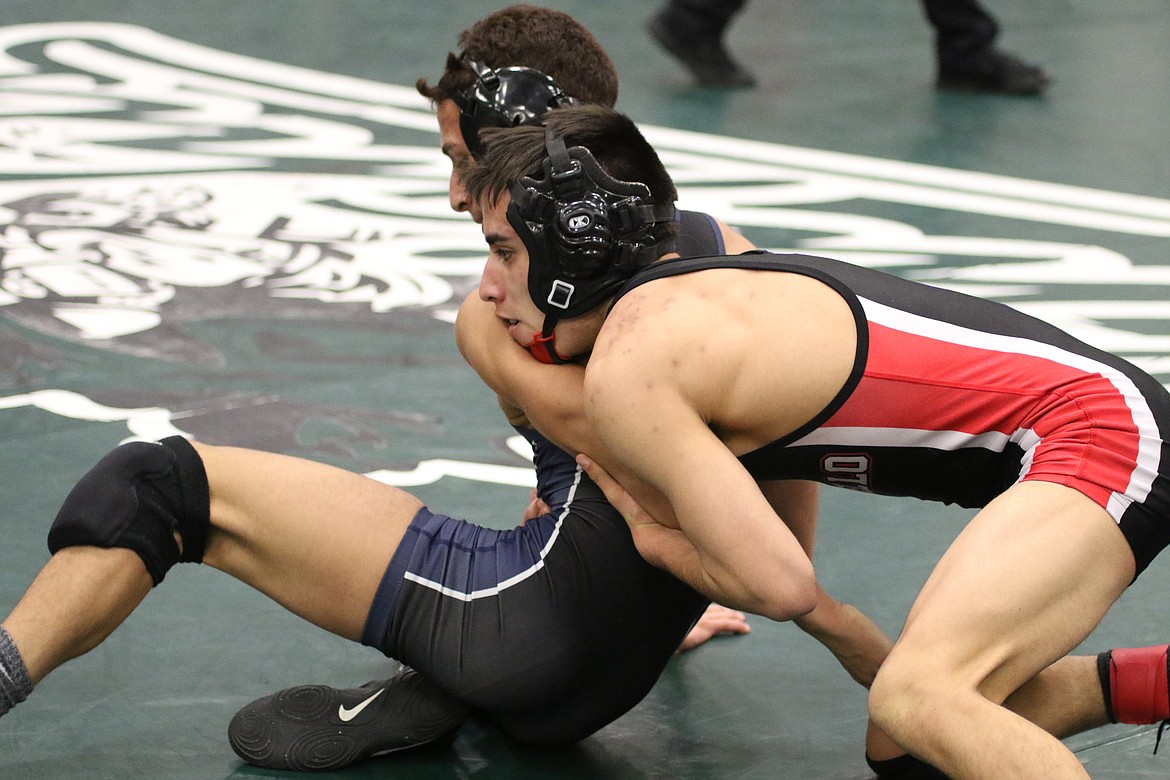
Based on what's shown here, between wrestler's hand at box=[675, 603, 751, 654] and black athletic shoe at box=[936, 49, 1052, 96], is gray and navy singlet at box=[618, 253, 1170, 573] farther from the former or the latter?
black athletic shoe at box=[936, 49, 1052, 96]

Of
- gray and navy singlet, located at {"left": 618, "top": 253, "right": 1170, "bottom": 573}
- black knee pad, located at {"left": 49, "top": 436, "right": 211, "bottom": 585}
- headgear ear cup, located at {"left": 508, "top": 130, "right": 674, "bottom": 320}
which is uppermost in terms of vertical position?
headgear ear cup, located at {"left": 508, "top": 130, "right": 674, "bottom": 320}

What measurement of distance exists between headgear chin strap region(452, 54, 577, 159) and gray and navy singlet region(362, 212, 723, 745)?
816mm

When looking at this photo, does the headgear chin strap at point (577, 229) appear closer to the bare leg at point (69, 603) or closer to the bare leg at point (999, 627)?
the bare leg at point (999, 627)

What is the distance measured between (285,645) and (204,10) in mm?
6524

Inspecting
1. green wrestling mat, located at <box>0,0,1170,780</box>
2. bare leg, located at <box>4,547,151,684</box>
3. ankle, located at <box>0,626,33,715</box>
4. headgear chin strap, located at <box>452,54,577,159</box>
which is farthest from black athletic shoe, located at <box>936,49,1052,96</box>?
ankle, located at <box>0,626,33,715</box>

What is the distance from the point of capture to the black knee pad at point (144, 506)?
229 cm

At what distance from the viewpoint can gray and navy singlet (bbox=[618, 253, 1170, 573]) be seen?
2.15 metres

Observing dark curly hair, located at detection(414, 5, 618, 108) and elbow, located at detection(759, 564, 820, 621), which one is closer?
elbow, located at detection(759, 564, 820, 621)

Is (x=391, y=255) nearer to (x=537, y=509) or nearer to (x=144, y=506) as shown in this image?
(x=537, y=509)

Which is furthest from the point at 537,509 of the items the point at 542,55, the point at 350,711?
the point at 542,55

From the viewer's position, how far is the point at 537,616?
241 centimetres

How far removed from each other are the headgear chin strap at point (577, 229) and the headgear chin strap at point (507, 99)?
56 centimetres

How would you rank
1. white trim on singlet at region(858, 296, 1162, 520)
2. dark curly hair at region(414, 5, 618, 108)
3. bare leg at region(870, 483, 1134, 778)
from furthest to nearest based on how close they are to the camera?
1. dark curly hair at region(414, 5, 618, 108)
2. white trim on singlet at region(858, 296, 1162, 520)
3. bare leg at region(870, 483, 1134, 778)

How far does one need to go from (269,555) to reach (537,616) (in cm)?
43
